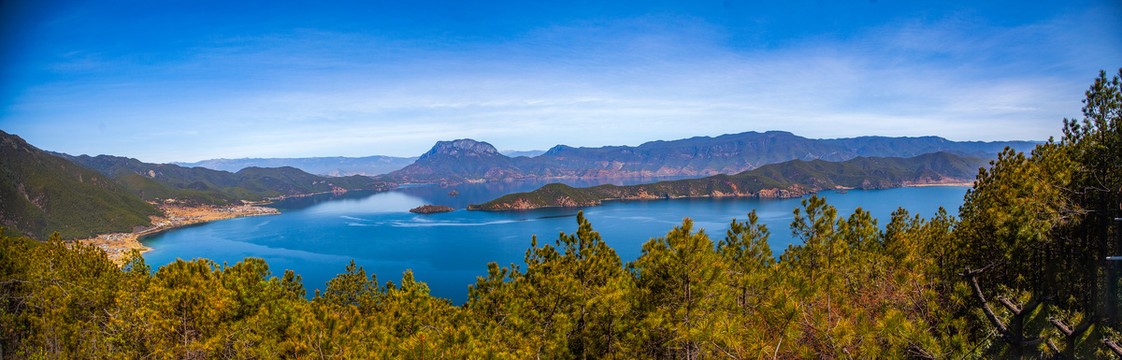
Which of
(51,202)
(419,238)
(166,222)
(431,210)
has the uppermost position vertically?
(51,202)

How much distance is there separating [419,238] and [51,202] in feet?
407

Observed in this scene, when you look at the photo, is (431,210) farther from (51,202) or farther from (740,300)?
(740,300)

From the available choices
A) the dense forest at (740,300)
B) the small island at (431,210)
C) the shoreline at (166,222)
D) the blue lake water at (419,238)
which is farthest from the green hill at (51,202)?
the dense forest at (740,300)

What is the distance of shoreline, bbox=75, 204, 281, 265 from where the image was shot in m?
101

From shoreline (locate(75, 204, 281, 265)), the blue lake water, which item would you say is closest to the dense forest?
the blue lake water

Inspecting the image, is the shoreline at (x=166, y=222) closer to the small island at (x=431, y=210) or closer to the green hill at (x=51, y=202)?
the green hill at (x=51, y=202)

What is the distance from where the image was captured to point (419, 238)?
9962cm

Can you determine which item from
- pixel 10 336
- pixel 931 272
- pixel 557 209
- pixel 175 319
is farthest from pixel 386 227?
pixel 931 272

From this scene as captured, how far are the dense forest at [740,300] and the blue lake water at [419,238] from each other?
1540 inches

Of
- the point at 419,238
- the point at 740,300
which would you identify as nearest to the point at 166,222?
the point at 419,238

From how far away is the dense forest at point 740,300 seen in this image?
7.45 meters

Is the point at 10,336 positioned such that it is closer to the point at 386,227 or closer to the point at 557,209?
the point at 386,227

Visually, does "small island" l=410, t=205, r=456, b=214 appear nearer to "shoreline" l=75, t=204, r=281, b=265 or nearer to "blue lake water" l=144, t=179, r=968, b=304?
"blue lake water" l=144, t=179, r=968, b=304

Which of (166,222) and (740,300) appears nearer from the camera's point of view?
(740,300)
